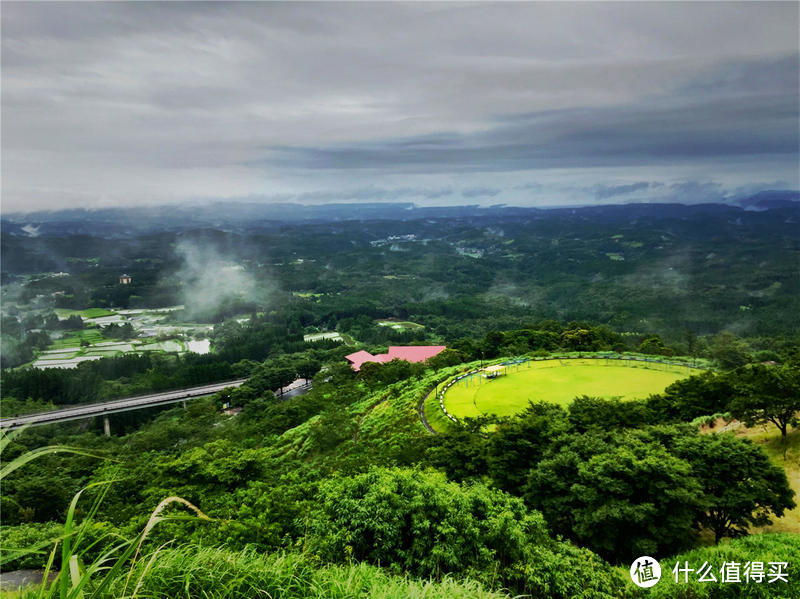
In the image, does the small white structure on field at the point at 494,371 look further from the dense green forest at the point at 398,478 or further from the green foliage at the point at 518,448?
the green foliage at the point at 518,448

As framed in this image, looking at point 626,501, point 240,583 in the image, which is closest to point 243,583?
point 240,583

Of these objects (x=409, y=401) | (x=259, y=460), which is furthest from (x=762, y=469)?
(x=409, y=401)

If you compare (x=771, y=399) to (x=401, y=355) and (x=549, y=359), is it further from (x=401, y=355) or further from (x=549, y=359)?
(x=401, y=355)

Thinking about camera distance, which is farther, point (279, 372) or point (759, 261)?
point (759, 261)

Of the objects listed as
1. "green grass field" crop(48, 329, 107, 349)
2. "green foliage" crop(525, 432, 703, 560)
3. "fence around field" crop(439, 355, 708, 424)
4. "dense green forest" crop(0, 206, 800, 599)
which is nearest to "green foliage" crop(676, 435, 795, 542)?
"dense green forest" crop(0, 206, 800, 599)

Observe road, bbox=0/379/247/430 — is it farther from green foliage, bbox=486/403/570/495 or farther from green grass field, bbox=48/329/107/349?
green grass field, bbox=48/329/107/349

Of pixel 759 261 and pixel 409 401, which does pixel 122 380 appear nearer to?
pixel 409 401
